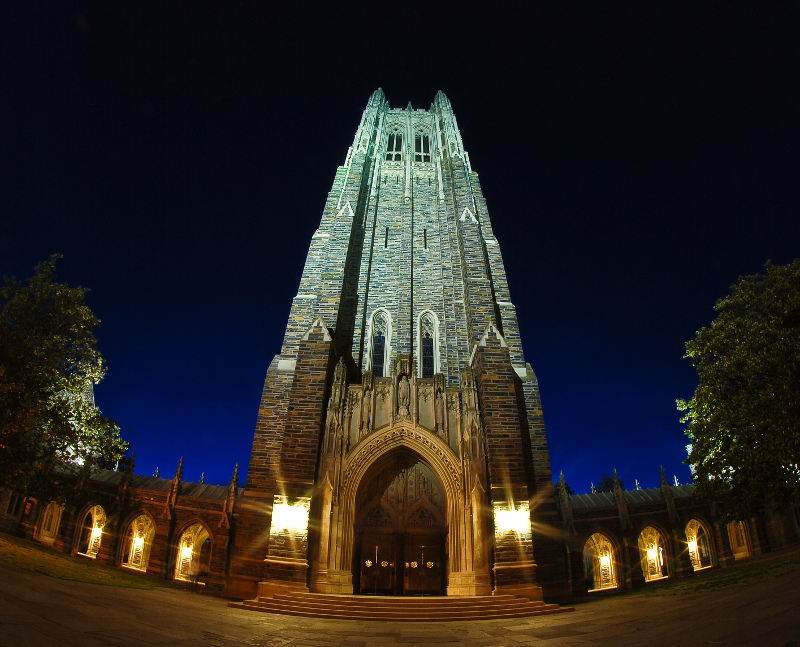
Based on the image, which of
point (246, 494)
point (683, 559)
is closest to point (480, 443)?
point (246, 494)

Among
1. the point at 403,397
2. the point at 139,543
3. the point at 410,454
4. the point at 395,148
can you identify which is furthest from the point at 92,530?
the point at 395,148

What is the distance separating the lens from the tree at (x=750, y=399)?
11836 mm

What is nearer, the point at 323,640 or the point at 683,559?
the point at 323,640

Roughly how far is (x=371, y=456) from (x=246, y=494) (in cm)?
379

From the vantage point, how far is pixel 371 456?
13609 mm

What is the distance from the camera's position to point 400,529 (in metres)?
14.2

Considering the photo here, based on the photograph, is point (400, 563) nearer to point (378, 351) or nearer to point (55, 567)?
point (378, 351)

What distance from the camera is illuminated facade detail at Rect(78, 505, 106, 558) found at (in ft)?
81.5

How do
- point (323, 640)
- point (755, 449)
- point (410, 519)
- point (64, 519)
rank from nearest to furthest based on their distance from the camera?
point (323, 640) → point (755, 449) → point (410, 519) → point (64, 519)

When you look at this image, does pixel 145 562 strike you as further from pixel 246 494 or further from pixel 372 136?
pixel 372 136

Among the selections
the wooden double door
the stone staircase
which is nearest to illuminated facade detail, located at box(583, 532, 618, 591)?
the wooden double door

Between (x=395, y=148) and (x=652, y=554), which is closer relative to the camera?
(x=652, y=554)

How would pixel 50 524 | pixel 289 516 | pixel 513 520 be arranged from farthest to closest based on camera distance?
pixel 50 524 → pixel 513 520 → pixel 289 516

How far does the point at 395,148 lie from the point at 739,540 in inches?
1253
